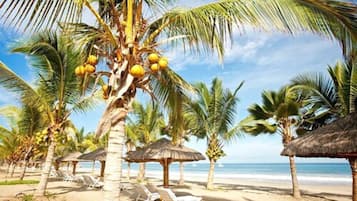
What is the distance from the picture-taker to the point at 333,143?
4891 mm

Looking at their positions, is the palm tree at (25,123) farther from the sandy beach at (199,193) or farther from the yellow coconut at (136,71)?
the yellow coconut at (136,71)

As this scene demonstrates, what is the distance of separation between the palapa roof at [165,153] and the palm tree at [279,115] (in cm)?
428

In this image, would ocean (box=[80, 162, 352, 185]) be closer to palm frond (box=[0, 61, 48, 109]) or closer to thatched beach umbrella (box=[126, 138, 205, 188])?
thatched beach umbrella (box=[126, 138, 205, 188])

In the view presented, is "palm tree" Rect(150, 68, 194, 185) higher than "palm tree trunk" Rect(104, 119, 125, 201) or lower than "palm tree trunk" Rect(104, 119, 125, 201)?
higher

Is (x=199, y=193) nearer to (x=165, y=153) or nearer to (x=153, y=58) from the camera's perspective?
(x=165, y=153)

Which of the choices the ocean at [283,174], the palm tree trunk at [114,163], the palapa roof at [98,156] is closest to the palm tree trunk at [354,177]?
the palm tree trunk at [114,163]

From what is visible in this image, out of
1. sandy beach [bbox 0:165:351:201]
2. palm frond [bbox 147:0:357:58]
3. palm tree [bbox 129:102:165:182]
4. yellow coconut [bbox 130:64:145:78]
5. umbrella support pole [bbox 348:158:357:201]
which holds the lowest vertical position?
sandy beach [bbox 0:165:351:201]

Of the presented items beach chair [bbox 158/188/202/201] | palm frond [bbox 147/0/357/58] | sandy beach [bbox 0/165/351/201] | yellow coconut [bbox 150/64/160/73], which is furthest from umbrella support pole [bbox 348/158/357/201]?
sandy beach [bbox 0/165/351/201]

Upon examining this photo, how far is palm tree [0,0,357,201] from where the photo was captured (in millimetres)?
2900

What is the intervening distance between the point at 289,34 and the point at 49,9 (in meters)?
2.51

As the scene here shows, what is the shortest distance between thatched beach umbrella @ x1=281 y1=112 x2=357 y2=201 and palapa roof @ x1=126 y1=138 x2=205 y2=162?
426cm

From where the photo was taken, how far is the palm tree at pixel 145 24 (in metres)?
2.90

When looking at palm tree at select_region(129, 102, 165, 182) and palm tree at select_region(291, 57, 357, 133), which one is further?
palm tree at select_region(129, 102, 165, 182)

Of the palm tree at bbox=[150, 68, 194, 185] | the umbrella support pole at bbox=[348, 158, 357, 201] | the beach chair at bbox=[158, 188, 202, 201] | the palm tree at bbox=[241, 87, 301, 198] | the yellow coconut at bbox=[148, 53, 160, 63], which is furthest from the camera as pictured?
the palm tree at bbox=[241, 87, 301, 198]
